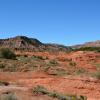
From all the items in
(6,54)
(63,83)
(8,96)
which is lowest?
(63,83)

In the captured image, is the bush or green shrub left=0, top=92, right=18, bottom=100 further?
the bush

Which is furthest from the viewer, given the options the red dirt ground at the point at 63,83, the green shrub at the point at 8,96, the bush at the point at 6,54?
the bush at the point at 6,54

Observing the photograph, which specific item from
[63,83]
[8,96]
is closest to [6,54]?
[63,83]

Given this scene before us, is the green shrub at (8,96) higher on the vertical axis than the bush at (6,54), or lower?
lower

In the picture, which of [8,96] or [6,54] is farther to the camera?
[6,54]

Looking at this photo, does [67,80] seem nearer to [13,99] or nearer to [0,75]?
[0,75]

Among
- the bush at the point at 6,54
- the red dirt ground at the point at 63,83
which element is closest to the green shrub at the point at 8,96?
the red dirt ground at the point at 63,83

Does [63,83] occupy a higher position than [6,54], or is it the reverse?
[6,54]

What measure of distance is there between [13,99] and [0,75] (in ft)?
49.0

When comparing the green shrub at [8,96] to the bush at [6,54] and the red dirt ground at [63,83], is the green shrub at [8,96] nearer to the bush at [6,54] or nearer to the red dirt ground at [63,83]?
the red dirt ground at [63,83]

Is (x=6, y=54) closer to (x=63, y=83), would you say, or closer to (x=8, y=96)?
(x=63, y=83)

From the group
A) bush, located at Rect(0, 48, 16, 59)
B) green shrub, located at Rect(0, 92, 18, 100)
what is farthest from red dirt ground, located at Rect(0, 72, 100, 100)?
bush, located at Rect(0, 48, 16, 59)

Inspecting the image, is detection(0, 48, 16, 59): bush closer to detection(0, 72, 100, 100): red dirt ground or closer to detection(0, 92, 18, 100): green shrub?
detection(0, 72, 100, 100): red dirt ground

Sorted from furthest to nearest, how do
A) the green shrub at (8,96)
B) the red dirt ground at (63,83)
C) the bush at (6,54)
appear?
1. the bush at (6,54)
2. the red dirt ground at (63,83)
3. the green shrub at (8,96)
